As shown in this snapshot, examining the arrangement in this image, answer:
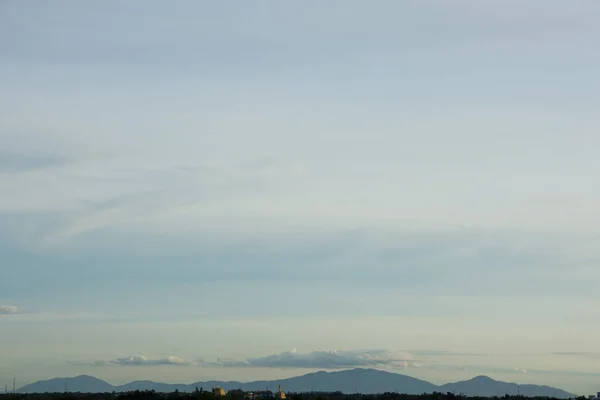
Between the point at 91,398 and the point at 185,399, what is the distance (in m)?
32.2

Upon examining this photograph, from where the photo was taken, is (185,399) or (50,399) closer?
(185,399)

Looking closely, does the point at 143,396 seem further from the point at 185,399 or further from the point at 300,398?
the point at 300,398

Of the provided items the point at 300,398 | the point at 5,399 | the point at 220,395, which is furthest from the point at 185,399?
the point at 5,399

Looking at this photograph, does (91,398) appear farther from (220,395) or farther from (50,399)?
(220,395)

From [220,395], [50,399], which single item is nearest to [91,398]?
[50,399]

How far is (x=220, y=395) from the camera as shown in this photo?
606 feet

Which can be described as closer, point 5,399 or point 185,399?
point 185,399

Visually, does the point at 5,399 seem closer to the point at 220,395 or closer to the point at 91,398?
the point at 91,398

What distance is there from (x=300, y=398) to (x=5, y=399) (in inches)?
2217

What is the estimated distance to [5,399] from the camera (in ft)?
652

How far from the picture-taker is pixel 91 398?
656 ft

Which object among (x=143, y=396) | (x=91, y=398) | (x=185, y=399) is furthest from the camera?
(x=91, y=398)

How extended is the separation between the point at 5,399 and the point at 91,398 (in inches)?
637

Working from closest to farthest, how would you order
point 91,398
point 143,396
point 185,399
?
point 185,399 < point 143,396 < point 91,398
